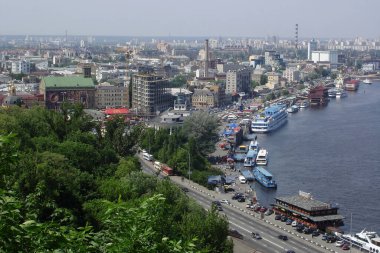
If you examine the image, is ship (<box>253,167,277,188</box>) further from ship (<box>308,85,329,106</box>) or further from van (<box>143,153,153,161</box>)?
ship (<box>308,85,329,106</box>)

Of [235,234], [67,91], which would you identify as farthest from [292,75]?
[235,234]

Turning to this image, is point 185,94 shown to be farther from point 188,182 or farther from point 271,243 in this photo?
point 271,243

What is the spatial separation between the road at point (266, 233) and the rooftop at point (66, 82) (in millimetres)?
7906

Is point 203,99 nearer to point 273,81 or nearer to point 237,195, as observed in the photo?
point 273,81

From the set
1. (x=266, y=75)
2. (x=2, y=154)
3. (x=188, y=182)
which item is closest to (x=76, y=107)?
(x=188, y=182)

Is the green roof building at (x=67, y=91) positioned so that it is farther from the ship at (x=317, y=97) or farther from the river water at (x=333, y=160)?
the ship at (x=317, y=97)

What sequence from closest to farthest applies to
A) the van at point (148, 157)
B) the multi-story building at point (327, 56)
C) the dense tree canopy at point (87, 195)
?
the dense tree canopy at point (87, 195)
the van at point (148, 157)
the multi-story building at point (327, 56)

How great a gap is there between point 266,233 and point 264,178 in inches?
102

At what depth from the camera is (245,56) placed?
38562 millimetres

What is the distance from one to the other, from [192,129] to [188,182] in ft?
7.95

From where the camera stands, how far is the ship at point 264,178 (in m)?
8.07

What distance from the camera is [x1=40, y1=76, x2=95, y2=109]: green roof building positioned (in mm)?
14008

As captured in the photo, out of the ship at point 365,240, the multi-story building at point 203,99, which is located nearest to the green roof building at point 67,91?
the multi-story building at point 203,99

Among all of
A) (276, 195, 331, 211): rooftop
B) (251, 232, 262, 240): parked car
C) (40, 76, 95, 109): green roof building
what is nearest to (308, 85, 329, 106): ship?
(40, 76, 95, 109): green roof building
